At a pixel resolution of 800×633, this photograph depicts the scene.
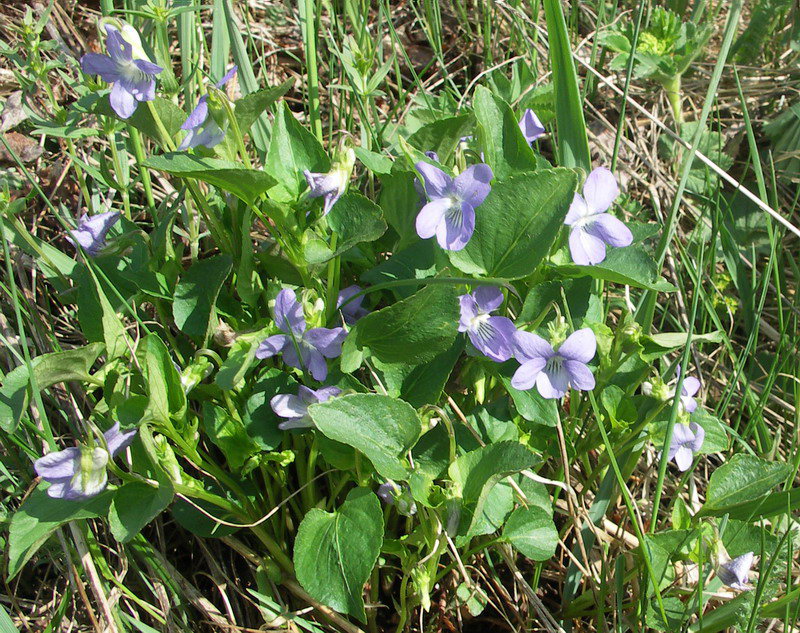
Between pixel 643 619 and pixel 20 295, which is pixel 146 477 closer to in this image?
pixel 20 295

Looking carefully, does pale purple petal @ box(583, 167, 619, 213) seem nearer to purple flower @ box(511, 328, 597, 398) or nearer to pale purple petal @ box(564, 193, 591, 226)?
pale purple petal @ box(564, 193, 591, 226)

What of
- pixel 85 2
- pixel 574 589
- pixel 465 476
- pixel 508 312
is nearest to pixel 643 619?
pixel 574 589

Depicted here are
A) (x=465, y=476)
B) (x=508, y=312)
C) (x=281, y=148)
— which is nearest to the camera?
(x=465, y=476)

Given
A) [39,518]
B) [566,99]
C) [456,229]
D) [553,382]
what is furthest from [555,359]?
[39,518]

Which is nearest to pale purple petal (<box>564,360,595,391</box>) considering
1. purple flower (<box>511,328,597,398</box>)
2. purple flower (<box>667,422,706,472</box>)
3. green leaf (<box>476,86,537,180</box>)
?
purple flower (<box>511,328,597,398</box>)

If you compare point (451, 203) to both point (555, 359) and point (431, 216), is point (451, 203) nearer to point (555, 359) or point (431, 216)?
point (431, 216)
